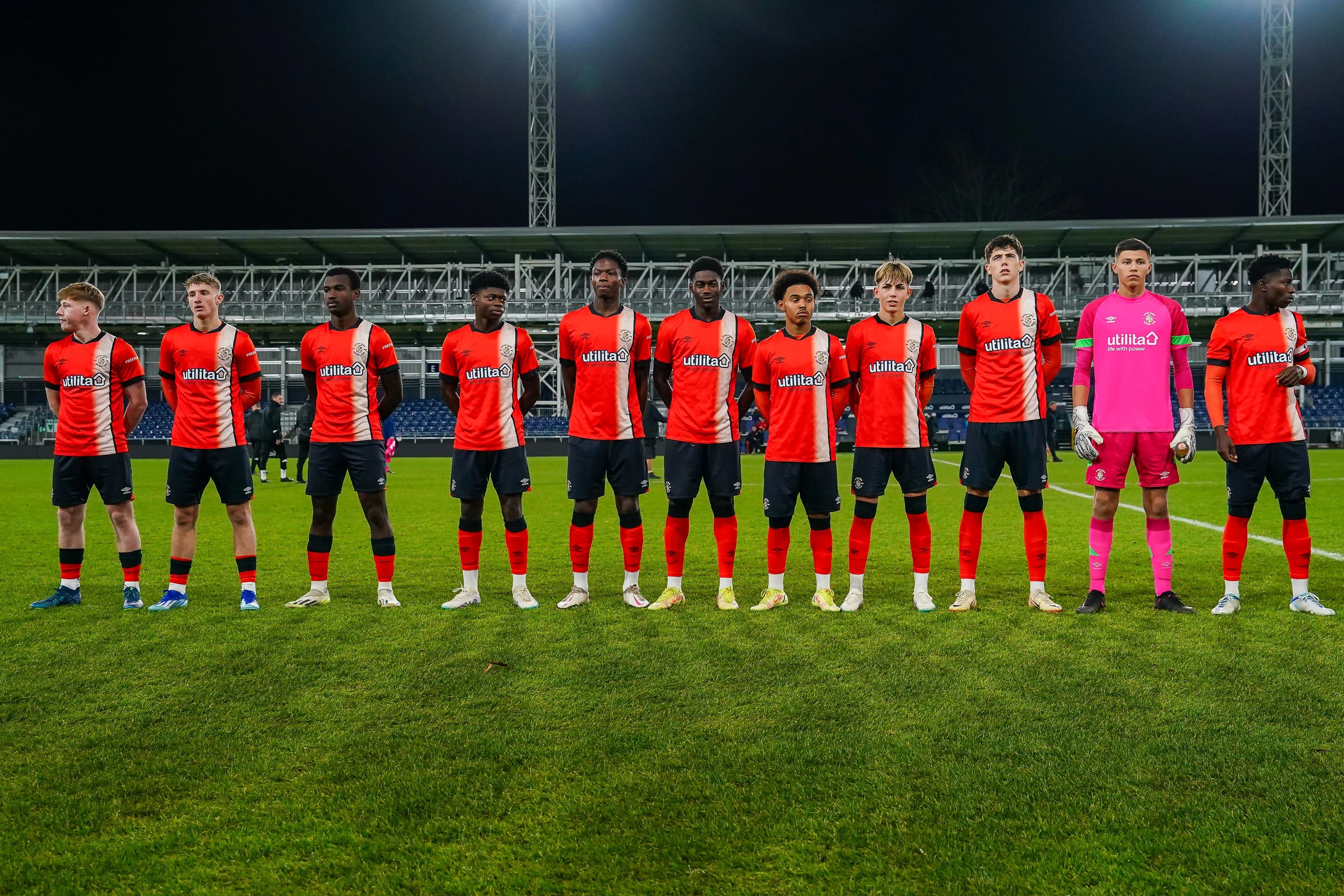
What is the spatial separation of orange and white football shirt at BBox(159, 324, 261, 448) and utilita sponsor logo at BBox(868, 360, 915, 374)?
3.81 meters

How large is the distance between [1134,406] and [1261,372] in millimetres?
744

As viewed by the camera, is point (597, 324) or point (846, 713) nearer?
point (846, 713)

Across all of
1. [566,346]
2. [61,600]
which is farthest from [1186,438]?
[61,600]

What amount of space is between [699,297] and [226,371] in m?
2.98

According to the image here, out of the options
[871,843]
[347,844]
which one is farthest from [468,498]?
[871,843]

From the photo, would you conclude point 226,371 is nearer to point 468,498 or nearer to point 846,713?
point 468,498

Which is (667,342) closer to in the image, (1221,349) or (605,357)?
(605,357)

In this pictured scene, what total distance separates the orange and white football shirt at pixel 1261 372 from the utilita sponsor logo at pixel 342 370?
5.12m

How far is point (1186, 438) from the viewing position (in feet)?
17.6

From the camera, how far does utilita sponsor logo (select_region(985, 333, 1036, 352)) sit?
561 centimetres

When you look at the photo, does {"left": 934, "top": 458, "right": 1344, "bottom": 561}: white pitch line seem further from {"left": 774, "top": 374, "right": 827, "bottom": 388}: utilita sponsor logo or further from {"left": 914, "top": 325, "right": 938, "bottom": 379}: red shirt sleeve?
{"left": 774, "top": 374, "right": 827, "bottom": 388}: utilita sponsor logo

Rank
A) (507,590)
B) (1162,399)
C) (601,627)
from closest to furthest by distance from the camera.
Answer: (601,627) → (1162,399) → (507,590)

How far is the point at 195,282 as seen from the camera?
589 cm

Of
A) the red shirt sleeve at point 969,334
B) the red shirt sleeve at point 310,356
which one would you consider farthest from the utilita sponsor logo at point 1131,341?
the red shirt sleeve at point 310,356
